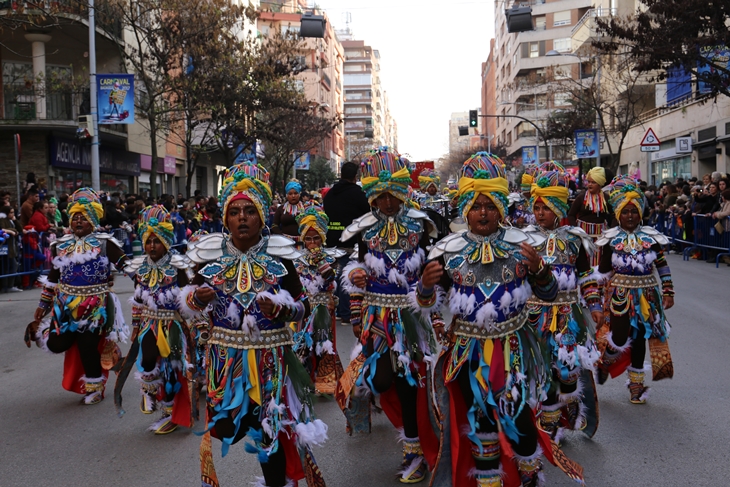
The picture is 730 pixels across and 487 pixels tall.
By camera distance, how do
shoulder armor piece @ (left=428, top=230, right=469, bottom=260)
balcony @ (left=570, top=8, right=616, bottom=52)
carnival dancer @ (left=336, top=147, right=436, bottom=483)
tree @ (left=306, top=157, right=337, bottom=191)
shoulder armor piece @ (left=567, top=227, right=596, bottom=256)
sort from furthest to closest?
tree @ (left=306, top=157, right=337, bottom=191), balcony @ (left=570, top=8, right=616, bottom=52), shoulder armor piece @ (left=567, top=227, right=596, bottom=256), carnival dancer @ (left=336, top=147, right=436, bottom=483), shoulder armor piece @ (left=428, top=230, right=469, bottom=260)

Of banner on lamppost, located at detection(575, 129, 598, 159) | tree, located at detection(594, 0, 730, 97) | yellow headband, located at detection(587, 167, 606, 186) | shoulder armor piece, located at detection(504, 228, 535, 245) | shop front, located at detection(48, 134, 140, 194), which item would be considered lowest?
shoulder armor piece, located at detection(504, 228, 535, 245)

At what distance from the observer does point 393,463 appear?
5.18 m

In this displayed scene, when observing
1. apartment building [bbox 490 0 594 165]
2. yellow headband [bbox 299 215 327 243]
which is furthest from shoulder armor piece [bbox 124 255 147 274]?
apartment building [bbox 490 0 594 165]

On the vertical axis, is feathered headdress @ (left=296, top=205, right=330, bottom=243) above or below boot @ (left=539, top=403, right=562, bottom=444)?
above

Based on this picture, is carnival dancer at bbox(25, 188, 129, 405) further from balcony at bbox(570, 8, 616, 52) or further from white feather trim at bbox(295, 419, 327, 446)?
balcony at bbox(570, 8, 616, 52)

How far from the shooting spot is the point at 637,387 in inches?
A: 254

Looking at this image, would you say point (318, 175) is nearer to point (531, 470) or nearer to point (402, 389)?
point (402, 389)

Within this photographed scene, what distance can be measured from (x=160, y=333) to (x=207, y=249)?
86.5 inches

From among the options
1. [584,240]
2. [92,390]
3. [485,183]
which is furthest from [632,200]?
[92,390]

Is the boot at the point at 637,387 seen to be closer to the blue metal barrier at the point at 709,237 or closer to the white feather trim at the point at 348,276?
the white feather trim at the point at 348,276

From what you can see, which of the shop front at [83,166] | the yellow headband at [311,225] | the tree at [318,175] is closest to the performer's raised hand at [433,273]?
the yellow headband at [311,225]

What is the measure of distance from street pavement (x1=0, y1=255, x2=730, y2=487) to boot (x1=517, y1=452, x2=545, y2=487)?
0.82m

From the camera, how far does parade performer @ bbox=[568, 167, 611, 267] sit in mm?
7773

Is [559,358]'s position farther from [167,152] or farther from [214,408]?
[167,152]
